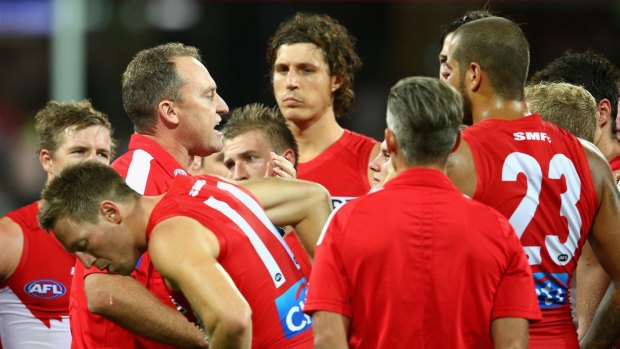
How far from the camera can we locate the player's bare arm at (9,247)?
4938 millimetres

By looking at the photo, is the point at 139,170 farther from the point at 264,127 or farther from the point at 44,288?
the point at 264,127

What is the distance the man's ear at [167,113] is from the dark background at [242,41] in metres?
7.42

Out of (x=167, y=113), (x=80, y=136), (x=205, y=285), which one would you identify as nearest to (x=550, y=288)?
(x=205, y=285)

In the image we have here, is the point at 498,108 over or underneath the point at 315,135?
over

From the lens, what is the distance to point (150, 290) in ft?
12.7

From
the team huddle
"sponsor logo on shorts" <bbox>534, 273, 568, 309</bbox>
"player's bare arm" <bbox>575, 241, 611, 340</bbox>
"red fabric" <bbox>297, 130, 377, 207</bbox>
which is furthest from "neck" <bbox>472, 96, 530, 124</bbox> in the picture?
"red fabric" <bbox>297, 130, 377, 207</bbox>

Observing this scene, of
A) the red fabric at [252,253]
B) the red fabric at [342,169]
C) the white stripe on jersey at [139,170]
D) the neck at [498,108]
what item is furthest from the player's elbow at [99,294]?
the red fabric at [342,169]

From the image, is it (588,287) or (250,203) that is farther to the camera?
(588,287)

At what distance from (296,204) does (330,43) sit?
287 cm

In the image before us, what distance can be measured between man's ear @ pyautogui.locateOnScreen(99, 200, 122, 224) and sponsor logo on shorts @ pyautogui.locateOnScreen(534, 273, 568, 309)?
1.60 m

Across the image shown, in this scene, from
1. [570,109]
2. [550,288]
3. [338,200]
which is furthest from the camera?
[338,200]

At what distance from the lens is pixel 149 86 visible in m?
4.60

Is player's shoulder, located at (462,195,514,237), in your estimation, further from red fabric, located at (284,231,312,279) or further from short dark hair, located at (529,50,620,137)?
short dark hair, located at (529,50,620,137)

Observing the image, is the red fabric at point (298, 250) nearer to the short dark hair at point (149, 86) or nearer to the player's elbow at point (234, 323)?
the short dark hair at point (149, 86)
